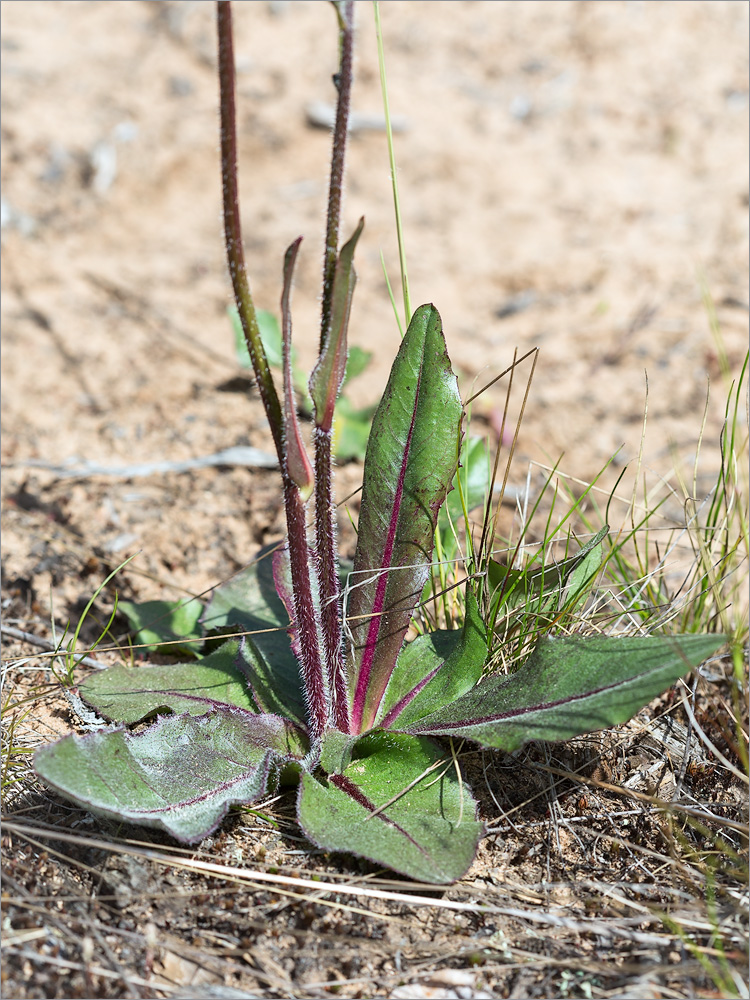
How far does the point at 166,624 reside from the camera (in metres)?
2.24

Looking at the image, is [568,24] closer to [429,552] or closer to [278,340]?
[278,340]

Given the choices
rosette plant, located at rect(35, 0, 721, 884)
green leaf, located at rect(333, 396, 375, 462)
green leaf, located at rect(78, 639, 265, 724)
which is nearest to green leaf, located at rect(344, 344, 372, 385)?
green leaf, located at rect(333, 396, 375, 462)

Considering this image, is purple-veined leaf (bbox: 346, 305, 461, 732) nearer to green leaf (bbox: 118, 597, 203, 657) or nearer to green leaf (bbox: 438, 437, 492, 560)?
green leaf (bbox: 438, 437, 492, 560)

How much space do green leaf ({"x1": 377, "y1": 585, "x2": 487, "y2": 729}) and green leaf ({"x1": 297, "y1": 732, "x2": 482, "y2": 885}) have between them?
0.10m

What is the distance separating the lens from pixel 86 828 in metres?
1.65

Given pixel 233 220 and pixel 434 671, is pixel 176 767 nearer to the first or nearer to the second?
pixel 434 671

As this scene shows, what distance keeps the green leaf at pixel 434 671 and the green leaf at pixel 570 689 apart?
7 centimetres

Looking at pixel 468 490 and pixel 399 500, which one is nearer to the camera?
pixel 399 500

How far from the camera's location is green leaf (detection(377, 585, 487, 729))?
1.84 metres

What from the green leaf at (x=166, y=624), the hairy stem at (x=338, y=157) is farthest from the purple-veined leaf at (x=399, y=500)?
the green leaf at (x=166, y=624)

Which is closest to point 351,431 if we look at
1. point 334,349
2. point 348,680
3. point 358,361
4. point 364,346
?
point 358,361

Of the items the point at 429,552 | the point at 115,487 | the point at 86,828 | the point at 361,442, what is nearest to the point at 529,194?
the point at 361,442

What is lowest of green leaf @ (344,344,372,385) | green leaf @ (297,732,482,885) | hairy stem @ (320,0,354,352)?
green leaf @ (297,732,482,885)

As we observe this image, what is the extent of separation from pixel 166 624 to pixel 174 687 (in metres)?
0.35
